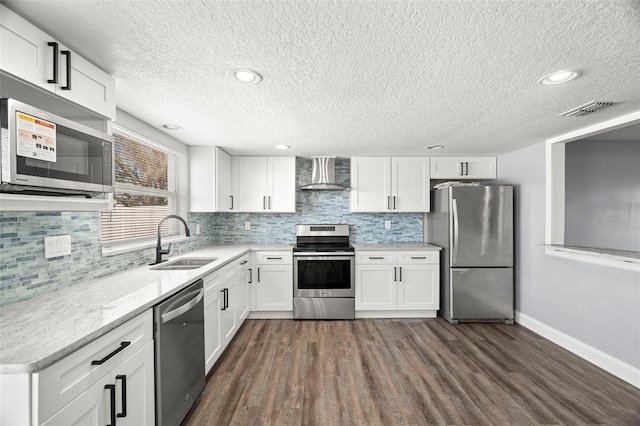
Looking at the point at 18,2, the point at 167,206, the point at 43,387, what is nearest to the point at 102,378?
the point at 43,387

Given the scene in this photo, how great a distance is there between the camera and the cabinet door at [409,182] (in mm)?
3812

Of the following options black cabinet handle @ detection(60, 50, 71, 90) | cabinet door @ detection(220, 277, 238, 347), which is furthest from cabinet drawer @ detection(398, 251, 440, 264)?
black cabinet handle @ detection(60, 50, 71, 90)

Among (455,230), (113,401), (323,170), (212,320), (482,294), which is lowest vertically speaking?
(482,294)

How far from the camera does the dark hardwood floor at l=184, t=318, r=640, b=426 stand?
1.83 m

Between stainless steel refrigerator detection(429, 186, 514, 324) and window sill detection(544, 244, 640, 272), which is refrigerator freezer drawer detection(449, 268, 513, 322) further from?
window sill detection(544, 244, 640, 272)

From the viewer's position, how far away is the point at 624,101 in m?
1.95

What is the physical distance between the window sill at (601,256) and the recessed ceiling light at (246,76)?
3.03m

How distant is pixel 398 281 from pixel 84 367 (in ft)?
10.4

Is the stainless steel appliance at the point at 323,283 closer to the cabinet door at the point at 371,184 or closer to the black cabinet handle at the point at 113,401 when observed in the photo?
the cabinet door at the point at 371,184

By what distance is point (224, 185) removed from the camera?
3494mm

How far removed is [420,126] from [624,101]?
54.1 inches

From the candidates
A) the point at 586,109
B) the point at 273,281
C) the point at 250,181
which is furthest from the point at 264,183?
the point at 586,109

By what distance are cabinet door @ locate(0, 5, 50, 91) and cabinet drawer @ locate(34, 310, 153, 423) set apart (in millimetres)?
1099

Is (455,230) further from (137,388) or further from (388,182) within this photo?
(137,388)
